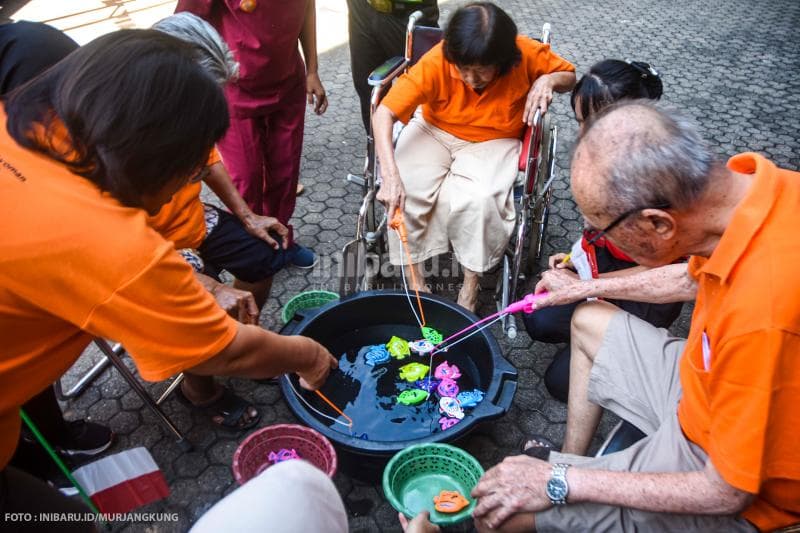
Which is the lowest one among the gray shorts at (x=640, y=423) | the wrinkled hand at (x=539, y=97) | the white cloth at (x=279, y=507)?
the gray shorts at (x=640, y=423)

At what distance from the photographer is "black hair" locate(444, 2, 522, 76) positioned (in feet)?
8.70

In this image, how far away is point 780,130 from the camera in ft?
17.5

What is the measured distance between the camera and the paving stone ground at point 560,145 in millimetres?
2508

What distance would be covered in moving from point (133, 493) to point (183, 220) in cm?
111

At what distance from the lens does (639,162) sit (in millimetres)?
1414

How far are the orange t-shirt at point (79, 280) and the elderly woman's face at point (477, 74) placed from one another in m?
1.91

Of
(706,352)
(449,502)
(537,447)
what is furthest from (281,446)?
(706,352)

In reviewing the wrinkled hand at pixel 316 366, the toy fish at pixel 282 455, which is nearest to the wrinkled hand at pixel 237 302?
the wrinkled hand at pixel 316 366

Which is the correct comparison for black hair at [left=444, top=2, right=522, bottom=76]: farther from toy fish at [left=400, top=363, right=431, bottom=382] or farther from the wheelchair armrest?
toy fish at [left=400, top=363, right=431, bottom=382]

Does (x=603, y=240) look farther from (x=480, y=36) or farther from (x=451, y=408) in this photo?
(x=480, y=36)

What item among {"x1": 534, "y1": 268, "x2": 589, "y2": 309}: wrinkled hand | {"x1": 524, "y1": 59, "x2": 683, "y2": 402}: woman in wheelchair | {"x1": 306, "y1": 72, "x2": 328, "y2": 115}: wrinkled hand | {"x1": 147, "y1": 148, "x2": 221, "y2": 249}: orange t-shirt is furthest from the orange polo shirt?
{"x1": 306, "y1": 72, "x2": 328, "y2": 115}: wrinkled hand

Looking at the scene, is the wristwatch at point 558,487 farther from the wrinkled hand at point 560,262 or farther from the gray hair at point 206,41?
the gray hair at point 206,41

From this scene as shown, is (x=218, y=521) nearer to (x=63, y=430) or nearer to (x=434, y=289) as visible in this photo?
(x=63, y=430)

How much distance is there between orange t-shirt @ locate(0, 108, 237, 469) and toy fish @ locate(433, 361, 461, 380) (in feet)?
4.97
